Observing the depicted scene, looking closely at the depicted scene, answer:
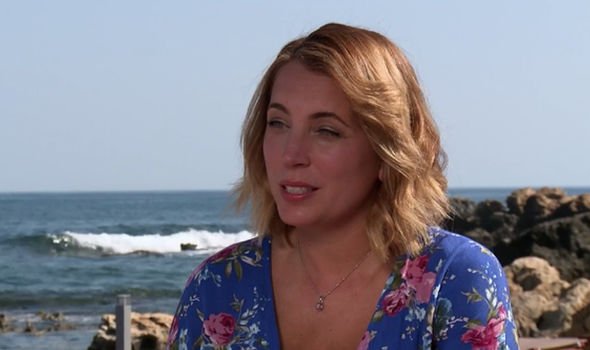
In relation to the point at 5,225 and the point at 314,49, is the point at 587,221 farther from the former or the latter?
the point at 5,225

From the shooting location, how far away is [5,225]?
58.2m

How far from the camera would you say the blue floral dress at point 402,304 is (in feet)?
7.32

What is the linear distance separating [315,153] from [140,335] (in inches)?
449

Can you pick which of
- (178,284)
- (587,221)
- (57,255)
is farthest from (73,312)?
(57,255)

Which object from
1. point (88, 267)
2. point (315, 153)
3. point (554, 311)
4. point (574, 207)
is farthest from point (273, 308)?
point (88, 267)

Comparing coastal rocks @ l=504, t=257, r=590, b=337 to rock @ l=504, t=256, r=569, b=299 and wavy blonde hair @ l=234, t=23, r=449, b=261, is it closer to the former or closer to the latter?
rock @ l=504, t=256, r=569, b=299

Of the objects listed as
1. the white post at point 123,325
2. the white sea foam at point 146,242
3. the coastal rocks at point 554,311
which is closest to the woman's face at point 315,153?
the white post at point 123,325

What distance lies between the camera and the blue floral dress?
2.23 meters

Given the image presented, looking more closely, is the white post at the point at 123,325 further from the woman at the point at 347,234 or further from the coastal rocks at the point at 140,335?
the woman at the point at 347,234

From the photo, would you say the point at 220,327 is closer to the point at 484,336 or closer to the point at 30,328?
the point at 484,336

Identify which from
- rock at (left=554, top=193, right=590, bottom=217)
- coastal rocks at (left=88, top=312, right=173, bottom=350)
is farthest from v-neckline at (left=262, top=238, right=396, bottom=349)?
rock at (left=554, top=193, right=590, bottom=217)

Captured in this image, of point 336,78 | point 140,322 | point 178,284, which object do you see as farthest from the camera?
point 178,284

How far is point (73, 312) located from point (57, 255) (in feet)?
56.7

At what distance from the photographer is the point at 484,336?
2.21 metres
